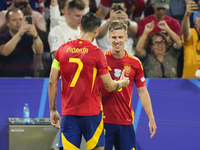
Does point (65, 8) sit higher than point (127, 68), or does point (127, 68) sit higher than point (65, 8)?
point (65, 8)

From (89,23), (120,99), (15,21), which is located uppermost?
(89,23)

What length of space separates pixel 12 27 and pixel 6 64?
63 centimetres

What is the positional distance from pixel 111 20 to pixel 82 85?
94.9 inches

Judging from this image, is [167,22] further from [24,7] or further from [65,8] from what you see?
[24,7]

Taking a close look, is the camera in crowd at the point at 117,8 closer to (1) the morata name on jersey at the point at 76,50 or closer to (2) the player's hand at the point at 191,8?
(2) the player's hand at the point at 191,8

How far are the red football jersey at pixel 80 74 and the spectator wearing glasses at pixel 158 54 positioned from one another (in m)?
2.29

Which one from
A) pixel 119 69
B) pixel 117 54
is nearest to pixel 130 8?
pixel 117 54

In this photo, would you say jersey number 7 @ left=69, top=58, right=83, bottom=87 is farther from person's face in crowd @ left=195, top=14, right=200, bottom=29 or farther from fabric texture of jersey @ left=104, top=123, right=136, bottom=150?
person's face in crowd @ left=195, top=14, right=200, bottom=29

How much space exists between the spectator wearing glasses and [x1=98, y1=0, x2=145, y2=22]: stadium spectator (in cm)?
47

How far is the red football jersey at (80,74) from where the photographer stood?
274cm

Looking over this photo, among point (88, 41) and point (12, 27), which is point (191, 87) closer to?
point (88, 41)

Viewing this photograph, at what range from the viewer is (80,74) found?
2.73 metres

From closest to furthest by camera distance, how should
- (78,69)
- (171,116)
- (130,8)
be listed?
(78,69) < (171,116) < (130,8)

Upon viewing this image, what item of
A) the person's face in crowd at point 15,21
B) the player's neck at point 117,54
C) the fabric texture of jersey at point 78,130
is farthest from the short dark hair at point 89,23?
the person's face in crowd at point 15,21
